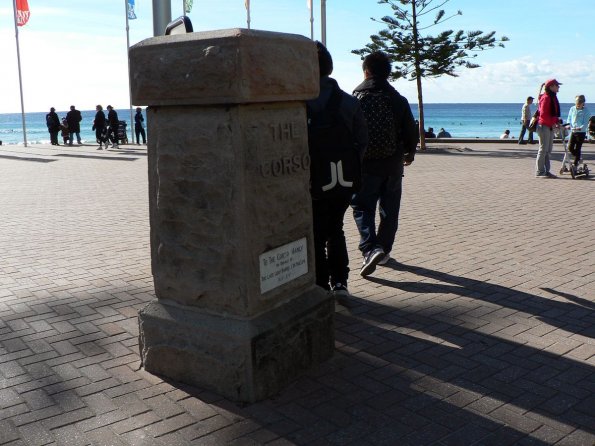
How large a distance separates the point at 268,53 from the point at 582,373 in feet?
8.29

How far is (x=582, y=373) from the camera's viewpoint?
385 centimetres

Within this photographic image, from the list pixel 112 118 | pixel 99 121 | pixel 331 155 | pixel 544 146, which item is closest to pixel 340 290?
pixel 331 155

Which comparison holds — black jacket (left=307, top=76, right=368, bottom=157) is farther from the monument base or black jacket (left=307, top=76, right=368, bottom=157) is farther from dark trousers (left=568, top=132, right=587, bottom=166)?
dark trousers (left=568, top=132, right=587, bottom=166)

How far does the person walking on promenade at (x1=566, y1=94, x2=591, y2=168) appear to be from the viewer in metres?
13.4

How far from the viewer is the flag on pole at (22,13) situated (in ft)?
101

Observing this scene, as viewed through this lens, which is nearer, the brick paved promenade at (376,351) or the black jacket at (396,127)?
the brick paved promenade at (376,351)

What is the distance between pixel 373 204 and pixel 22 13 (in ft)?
97.5

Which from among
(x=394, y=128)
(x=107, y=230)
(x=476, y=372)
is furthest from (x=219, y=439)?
(x=107, y=230)

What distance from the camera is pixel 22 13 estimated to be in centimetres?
3095

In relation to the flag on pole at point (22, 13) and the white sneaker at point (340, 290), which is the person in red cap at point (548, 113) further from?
the flag on pole at point (22, 13)

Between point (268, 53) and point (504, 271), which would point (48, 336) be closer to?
point (268, 53)

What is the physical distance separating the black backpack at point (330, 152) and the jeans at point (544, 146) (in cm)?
953

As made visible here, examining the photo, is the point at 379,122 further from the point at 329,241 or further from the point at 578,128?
the point at 578,128

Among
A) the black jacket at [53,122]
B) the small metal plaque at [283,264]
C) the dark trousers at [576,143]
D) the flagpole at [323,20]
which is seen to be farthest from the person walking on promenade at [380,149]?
the black jacket at [53,122]
